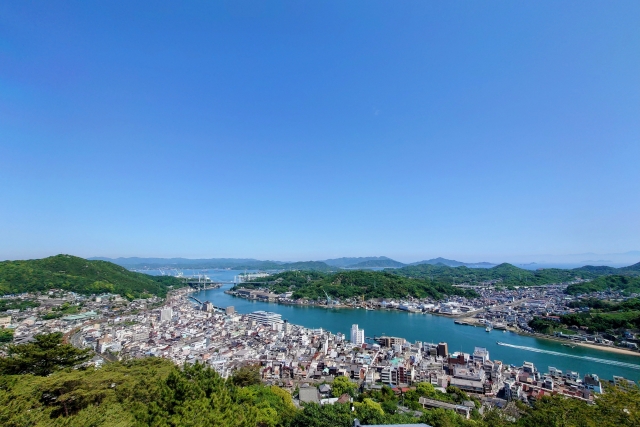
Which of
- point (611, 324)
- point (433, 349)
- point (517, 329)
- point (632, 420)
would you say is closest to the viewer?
point (632, 420)

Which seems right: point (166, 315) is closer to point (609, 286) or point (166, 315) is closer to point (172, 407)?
point (172, 407)

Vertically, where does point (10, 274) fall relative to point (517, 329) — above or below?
above

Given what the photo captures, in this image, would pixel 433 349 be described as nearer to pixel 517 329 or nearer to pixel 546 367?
pixel 546 367

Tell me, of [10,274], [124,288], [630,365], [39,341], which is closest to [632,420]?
[39,341]

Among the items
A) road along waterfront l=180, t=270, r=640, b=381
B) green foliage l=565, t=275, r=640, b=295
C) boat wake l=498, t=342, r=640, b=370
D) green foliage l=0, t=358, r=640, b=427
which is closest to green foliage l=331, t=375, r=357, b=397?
green foliage l=0, t=358, r=640, b=427

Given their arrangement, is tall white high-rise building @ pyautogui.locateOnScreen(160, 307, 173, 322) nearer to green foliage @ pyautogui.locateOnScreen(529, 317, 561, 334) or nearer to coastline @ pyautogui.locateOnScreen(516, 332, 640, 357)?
coastline @ pyautogui.locateOnScreen(516, 332, 640, 357)

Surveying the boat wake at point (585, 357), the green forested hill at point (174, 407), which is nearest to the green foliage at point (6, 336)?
the green forested hill at point (174, 407)

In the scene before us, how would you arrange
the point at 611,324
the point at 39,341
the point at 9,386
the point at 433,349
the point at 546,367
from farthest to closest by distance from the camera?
the point at 611,324 < the point at 433,349 < the point at 546,367 < the point at 39,341 < the point at 9,386
